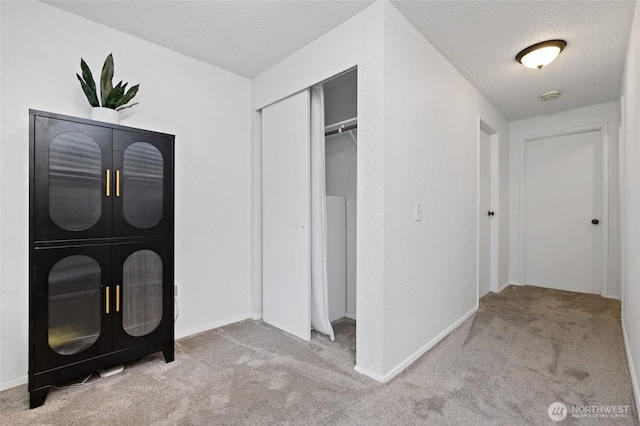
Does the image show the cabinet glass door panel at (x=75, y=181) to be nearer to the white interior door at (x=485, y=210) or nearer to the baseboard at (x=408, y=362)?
the baseboard at (x=408, y=362)

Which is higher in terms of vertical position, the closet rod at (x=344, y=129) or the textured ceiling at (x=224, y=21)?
the textured ceiling at (x=224, y=21)

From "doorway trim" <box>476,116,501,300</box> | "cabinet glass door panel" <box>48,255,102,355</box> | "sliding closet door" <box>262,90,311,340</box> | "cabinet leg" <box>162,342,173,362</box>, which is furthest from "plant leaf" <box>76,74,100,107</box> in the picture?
"doorway trim" <box>476,116,501,300</box>

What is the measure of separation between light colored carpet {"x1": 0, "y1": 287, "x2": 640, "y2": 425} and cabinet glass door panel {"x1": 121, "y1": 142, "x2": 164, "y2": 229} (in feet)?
3.44

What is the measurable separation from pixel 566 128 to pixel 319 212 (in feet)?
12.2

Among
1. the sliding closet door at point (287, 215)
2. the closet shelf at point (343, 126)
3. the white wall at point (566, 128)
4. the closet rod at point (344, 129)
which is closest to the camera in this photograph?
the sliding closet door at point (287, 215)

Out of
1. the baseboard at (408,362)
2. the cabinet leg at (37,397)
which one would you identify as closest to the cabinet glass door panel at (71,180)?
the cabinet leg at (37,397)

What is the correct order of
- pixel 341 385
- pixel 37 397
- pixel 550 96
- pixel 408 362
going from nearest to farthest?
pixel 37 397 < pixel 341 385 < pixel 408 362 < pixel 550 96

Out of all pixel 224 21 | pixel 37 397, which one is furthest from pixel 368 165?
pixel 37 397

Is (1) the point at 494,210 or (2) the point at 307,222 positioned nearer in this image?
(2) the point at 307,222

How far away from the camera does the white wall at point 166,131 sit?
1.90 meters

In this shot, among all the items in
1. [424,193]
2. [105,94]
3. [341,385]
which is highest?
[105,94]

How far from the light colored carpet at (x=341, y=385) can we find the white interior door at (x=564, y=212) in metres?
1.69

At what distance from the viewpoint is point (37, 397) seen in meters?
1.69

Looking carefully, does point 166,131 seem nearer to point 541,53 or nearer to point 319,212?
point 319,212
